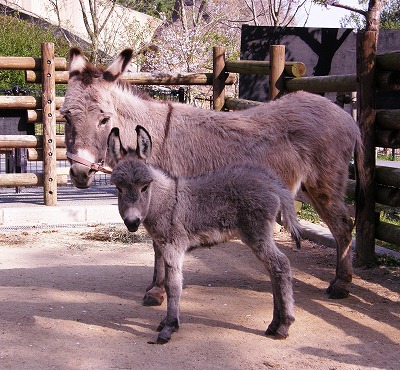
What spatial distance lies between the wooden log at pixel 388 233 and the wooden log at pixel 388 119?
104cm

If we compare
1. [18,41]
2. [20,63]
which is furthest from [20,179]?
[18,41]

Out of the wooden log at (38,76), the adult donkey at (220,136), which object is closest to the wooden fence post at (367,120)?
the adult donkey at (220,136)

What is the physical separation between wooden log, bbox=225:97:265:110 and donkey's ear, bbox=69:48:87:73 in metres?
3.28

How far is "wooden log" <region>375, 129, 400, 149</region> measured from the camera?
6.70 metres

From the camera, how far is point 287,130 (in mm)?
5906

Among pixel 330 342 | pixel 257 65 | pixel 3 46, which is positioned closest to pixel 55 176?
pixel 257 65

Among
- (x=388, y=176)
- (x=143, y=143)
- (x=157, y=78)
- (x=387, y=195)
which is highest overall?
(x=157, y=78)

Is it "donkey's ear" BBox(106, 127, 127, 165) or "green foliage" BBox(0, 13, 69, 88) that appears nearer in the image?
"donkey's ear" BBox(106, 127, 127, 165)

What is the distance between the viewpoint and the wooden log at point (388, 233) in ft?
22.2

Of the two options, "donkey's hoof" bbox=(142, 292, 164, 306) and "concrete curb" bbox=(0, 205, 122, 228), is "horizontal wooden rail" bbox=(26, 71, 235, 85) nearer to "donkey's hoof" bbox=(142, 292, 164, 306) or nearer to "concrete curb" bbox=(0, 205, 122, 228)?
"concrete curb" bbox=(0, 205, 122, 228)

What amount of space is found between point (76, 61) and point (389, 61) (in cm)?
307

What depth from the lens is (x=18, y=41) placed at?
21.5 metres

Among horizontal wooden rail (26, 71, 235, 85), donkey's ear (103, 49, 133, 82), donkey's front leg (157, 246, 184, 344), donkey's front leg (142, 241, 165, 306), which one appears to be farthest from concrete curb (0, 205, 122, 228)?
donkey's front leg (157, 246, 184, 344)

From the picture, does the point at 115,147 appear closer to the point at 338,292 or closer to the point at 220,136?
the point at 220,136
